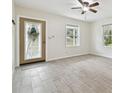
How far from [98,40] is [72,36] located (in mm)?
1936

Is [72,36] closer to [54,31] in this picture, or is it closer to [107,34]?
[54,31]

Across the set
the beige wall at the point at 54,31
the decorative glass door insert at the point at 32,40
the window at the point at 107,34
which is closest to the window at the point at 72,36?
the beige wall at the point at 54,31

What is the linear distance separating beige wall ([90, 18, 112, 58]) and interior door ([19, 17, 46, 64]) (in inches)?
154

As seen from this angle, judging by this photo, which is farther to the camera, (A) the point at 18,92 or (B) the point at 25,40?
(B) the point at 25,40

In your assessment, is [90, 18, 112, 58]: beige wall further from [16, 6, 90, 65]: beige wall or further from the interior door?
the interior door

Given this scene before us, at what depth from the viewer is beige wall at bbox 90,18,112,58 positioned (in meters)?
5.74

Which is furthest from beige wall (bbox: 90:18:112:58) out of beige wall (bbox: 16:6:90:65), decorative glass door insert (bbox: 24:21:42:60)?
decorative glass door insert (bbox: 24:21:42:60)

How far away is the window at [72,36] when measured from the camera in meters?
5.68

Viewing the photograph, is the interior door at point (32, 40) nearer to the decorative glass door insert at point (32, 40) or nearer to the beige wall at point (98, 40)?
the decorative glass door insert at point (32, 40)
